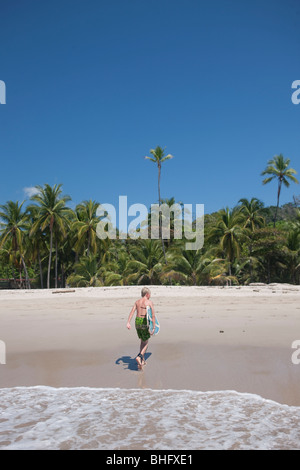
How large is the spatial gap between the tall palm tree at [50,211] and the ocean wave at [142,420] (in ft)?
115

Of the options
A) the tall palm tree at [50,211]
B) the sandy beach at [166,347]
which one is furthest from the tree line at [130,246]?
Answer: the sandy beach at [166,347]

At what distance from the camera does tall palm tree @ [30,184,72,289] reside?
3938cm

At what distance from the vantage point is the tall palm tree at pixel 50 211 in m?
39.4

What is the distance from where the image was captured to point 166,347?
26.5 ft

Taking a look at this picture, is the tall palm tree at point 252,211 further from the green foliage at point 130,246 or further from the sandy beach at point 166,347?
the sandy beach at point 166,347

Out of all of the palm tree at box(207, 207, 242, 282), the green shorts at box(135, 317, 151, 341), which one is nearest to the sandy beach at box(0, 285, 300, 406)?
the green shorts at box(135, 317, 151, 341)

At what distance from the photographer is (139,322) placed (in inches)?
274

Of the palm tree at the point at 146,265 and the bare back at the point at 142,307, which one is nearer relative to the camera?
the bare back at the point at 142,307

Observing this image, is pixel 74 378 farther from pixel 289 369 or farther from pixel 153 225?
pixel 153 225

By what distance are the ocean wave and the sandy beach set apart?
1.29ft

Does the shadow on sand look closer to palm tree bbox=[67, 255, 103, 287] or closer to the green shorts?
the green shorts

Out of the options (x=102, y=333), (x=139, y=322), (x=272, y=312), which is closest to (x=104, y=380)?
(x=139, y=322)
